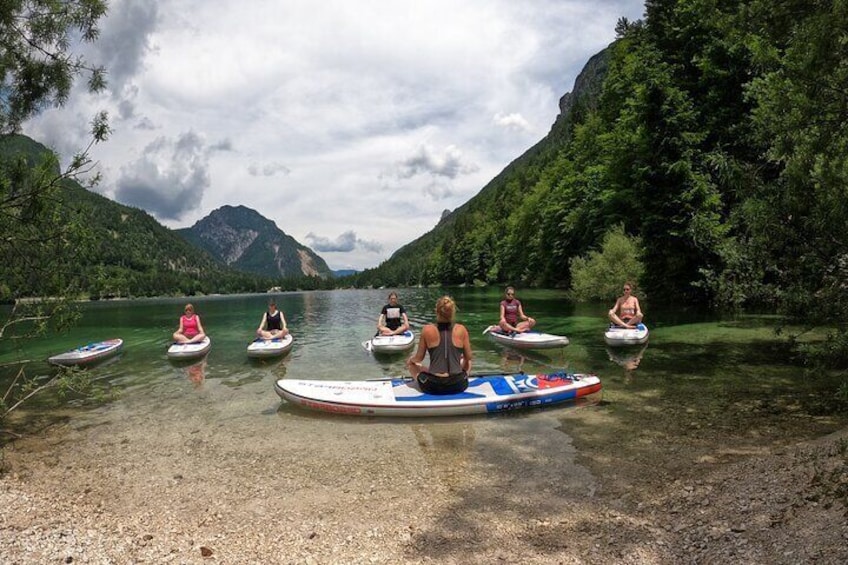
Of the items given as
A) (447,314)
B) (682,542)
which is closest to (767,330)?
(447,314)

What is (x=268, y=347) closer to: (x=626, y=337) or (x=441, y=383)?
(x=441, y=383)

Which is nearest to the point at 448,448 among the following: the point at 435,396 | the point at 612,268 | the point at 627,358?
the point at 435,396

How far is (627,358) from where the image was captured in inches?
640

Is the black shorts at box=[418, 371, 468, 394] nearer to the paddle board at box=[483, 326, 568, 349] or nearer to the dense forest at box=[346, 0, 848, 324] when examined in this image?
the dense forest at box=[346, 0, 848, 324]

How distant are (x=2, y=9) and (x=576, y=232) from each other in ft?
178

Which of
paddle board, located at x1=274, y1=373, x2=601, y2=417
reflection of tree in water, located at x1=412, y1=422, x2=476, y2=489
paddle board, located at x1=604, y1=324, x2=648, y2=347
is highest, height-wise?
paddle board, located at x1=604, y1=324, x2=648, y2=347

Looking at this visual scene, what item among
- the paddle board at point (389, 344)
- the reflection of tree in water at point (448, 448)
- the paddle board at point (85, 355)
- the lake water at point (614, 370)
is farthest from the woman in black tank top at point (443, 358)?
the paddle board at point (85, 355)

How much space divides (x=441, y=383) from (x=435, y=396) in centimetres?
31

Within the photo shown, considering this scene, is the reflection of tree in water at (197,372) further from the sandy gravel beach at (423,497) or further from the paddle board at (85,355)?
the sandy gravel beach at (423,497)

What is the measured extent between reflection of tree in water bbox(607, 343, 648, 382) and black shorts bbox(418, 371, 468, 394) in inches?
212

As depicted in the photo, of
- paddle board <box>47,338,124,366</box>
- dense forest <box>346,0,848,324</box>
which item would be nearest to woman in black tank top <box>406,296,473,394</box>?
dense forest <box>346,0,848,324</box>

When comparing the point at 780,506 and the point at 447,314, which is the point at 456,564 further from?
the point at 447,314

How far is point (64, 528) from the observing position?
5824mm

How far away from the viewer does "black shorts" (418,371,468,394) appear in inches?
414
